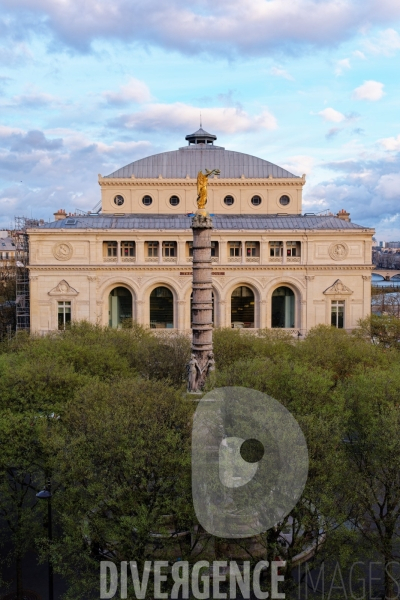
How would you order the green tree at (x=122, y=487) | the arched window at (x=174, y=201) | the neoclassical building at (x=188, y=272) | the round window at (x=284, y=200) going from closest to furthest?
the green tree at (x=122, y=487), the neoclassical building at (x=188, y=272), the arched window at (x=174, y=201), the round window at (x=284, y=200)

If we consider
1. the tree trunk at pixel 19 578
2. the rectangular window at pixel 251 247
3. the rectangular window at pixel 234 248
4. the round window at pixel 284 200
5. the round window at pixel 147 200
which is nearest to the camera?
the tree trunk at pixel 19 578

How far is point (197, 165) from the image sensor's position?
244 ft

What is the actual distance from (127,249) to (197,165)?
52.9 ft

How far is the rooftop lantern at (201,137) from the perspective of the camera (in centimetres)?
8000

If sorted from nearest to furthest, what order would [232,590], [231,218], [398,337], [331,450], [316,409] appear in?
1. [232,590]
2. [331,450]
3. [316,409]
4. [398,337]
5. [231,218]

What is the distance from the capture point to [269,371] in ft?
100

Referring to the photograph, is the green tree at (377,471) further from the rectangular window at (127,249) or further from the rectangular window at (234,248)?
the rectangular window at (127,249)

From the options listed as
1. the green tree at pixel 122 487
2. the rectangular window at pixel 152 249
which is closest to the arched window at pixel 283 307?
the rectangular window at pixel 152 249

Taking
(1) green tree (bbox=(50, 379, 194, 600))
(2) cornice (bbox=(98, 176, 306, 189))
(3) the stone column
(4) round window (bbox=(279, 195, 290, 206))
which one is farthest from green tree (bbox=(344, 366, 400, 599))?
(4) round window (bbox=(279, 195, 290, 206))

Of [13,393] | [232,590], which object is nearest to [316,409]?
[232,590]

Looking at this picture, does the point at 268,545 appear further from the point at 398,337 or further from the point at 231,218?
the point at 231,218

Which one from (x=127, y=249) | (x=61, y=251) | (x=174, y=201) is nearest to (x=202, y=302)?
(x=127, y=249)

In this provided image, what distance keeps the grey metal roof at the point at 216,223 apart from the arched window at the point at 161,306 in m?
7.35

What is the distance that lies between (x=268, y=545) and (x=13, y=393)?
15271mm
